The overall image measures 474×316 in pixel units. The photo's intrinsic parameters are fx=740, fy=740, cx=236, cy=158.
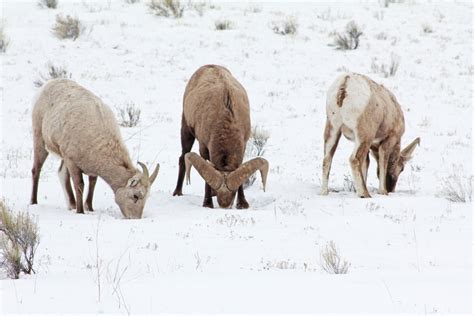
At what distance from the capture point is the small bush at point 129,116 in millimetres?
15914

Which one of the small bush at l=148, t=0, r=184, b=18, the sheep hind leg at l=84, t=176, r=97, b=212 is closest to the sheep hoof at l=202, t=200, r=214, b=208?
the sheep hind leg at l=84, t=176, r=97, b=212

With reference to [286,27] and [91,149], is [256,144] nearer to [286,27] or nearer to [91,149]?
[91,149]

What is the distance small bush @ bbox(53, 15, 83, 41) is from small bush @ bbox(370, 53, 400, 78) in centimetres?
889

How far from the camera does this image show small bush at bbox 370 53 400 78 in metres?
21.0

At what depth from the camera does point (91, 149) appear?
9102 mm

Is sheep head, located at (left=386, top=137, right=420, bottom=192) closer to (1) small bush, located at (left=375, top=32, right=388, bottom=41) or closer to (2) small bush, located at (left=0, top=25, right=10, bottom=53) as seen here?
(2) small bush, located at (left=0, top=25, right=10, bottom=53)

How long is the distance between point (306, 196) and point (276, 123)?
20.7 feet

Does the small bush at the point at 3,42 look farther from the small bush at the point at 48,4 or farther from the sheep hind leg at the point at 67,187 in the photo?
the sheep hind leg at the point at 67,187

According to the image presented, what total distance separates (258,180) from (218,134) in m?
2.37

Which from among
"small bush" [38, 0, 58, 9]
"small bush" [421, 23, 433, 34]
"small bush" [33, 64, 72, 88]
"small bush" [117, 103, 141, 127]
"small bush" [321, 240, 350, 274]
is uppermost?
"small bush" [321, 240, 350, 274]

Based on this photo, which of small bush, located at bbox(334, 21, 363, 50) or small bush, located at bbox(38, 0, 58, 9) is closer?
small bush, located at bbox(334, 21, 363, 50)

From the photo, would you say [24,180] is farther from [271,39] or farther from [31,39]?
[271,39]

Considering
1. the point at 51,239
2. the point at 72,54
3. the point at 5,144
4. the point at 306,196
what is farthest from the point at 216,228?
the point at 72,54

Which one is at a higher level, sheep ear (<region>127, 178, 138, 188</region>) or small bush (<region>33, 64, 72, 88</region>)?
sheep ear (<region>127, 178, 138, 188</region>)
